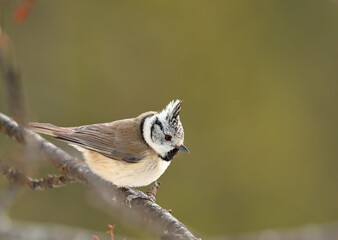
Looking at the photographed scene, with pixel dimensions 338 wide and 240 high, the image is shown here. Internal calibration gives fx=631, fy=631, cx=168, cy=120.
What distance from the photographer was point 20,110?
65.2 inches

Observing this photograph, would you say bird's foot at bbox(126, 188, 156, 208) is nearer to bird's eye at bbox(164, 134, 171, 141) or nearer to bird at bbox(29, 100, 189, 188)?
bird at bbox(29, 100, 189, 188)

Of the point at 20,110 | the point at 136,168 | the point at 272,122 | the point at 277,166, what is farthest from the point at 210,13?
the point at 20,110

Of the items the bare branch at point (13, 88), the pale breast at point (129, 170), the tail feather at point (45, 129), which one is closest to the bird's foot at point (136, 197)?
the pale breast at point (129, 170)

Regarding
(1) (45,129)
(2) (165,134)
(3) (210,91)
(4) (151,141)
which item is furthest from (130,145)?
(3) (210,91)

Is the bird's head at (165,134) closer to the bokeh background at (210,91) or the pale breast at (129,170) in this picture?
the pale breast at (129,170)

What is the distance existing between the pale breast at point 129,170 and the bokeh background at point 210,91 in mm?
2709

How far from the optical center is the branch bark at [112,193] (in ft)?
7.95

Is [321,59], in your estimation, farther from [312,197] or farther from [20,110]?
[20,110]

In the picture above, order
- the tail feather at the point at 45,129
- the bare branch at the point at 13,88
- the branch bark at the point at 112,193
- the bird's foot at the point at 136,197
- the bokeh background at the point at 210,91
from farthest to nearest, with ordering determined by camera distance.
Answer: the bokeh background at the point at 210,91
the tail feather at the point at 45,129
the bird's foot at the point at 136,197
the branch bark at the point at 112,193
the bare branch at the point at 13,88

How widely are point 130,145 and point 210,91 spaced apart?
333cm

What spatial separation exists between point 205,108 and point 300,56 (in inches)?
52.8

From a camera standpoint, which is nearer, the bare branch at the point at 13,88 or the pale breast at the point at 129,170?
the bare branch at the point at 13,88

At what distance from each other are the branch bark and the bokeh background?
9.59 feet

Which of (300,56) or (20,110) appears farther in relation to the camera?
(300,56)
